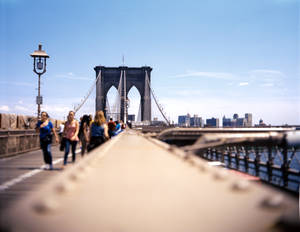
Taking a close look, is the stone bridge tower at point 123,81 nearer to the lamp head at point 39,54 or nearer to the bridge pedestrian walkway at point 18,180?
the lamp head at point 39,54


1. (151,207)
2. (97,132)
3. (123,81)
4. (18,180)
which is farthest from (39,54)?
(123,81)

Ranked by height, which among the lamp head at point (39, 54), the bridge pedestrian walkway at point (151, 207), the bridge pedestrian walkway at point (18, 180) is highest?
the lamp head at point (39, 54)

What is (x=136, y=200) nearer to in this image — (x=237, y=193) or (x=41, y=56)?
(x=237, y=193)

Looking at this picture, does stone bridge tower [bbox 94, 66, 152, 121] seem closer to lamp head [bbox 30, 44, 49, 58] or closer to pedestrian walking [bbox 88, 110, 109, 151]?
lamp head [bbox 30, 44, 49, 58]

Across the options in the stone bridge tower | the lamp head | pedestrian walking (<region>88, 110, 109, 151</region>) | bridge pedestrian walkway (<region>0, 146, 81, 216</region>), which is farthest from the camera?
the stone bridge tower

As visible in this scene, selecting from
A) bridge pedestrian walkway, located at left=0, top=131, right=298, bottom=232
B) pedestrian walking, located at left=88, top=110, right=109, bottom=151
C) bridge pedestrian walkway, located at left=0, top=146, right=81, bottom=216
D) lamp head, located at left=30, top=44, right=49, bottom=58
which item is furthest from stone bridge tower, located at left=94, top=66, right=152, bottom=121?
bridge pedestrian walkway, located at left=0, top=131, right=298, bottom=232

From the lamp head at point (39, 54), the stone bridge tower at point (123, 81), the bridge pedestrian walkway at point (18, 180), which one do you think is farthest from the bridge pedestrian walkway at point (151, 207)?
the stone bridge tower at point (123, 81)

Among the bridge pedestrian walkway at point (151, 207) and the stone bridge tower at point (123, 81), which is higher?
the stone bridge tower at point (123, 81)

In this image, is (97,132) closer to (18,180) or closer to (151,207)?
(18,180)

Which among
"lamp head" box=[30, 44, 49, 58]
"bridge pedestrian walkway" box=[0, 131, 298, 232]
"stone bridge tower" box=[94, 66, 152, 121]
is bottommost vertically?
"bridge pedestrian walkway" box=[0, 131, 298, 232]

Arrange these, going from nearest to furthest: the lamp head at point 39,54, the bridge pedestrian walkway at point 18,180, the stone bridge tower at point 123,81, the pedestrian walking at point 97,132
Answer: the bridge pedestrian walkway at point 18,180, the pedestrian walking at point 97,132, the lamp head at point 39,54, the stone bridge tower at point 123,81

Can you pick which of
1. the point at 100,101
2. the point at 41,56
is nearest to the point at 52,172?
the point at 41,56

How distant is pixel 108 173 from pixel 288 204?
1.13 meters

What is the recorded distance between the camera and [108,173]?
6.39ft
